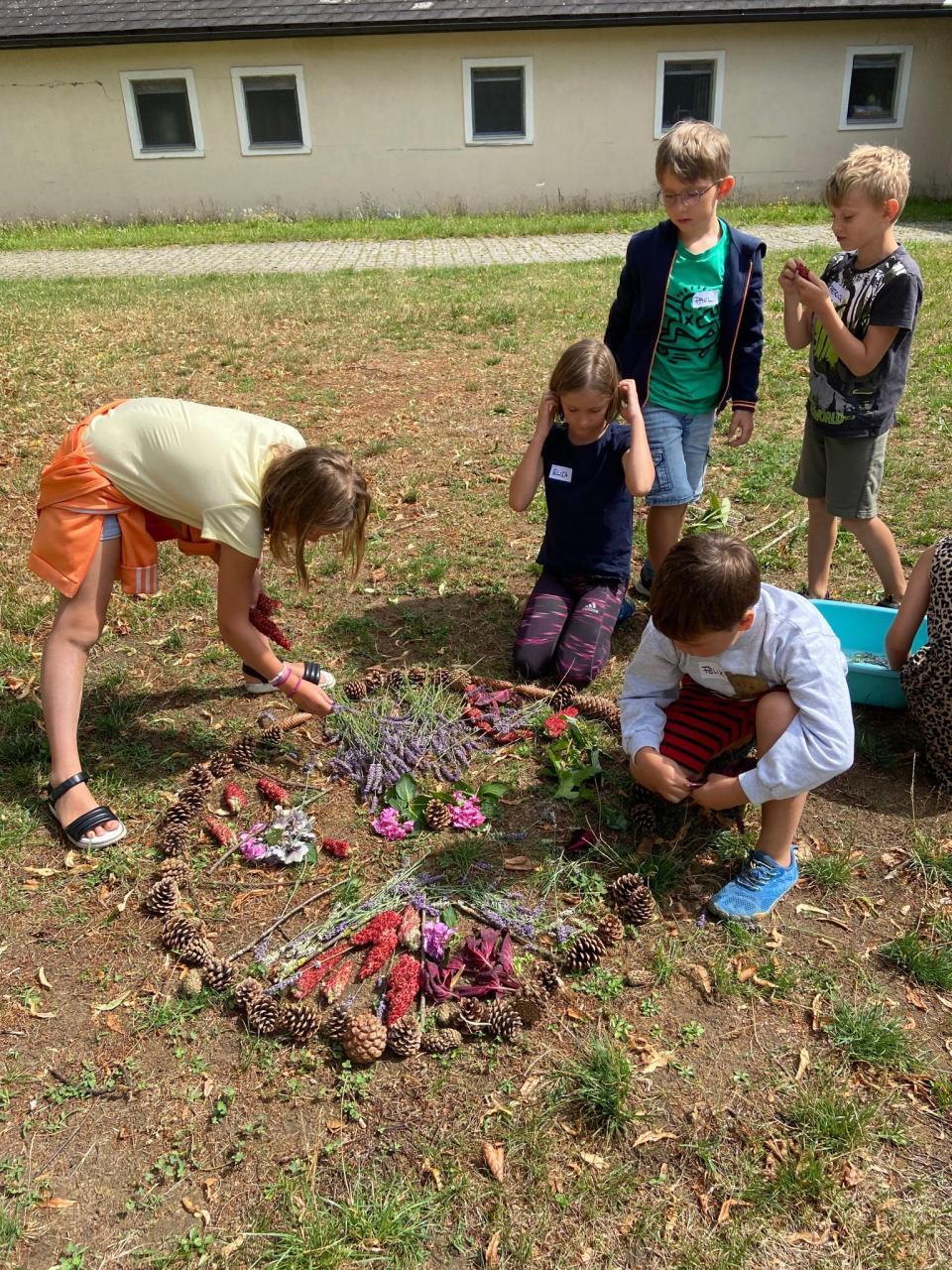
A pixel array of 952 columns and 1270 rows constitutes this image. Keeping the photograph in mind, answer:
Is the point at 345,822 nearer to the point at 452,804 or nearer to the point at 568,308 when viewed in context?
the point at 452,804

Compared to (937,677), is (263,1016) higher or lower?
lower

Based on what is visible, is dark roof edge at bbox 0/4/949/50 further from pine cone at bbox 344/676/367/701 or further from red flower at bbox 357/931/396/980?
red flower at bbox 357/931/396/980

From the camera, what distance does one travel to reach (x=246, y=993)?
2.62m

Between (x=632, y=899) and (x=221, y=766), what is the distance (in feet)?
5.04

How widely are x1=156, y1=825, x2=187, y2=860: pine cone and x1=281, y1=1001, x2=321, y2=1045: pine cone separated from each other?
781 mm

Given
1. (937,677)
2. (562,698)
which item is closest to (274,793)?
(562,698)

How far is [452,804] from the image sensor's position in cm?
327

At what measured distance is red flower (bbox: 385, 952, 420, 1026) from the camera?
2576 mm

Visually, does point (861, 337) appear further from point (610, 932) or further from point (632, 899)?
point (610, 932)

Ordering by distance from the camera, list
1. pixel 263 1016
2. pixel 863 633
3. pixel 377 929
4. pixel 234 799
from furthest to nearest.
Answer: pixel 863 633 < pixel 234 799 < pixel 377 929 < pixel 263 1016

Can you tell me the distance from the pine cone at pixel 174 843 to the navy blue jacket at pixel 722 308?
98.4 inches

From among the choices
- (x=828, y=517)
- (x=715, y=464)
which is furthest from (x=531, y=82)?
(x=828, y=517)

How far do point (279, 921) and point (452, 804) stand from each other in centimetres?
68

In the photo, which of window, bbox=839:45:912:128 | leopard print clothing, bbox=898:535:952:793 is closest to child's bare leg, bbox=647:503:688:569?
leopard print clothing, bbox=898:535:952:793
